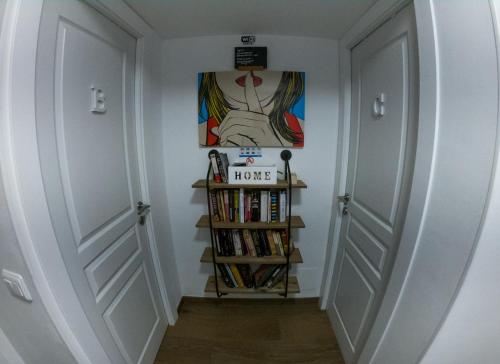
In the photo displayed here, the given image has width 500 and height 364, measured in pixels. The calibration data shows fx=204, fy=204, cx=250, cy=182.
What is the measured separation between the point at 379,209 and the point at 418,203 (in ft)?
1.19

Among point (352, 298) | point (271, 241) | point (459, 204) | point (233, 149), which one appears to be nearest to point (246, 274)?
point (271, 241)

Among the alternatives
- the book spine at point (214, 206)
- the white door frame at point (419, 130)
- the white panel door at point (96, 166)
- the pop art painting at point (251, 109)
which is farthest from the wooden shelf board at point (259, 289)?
the pop art painting at point (251, 109)

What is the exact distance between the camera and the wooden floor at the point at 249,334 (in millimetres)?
1404

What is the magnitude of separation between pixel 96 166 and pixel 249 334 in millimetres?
1545

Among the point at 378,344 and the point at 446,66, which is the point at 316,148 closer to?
the point at 446,66

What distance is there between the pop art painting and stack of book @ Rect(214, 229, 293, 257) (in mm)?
661

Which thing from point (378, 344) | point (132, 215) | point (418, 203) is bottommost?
point (378, 344)

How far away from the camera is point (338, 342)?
1.48 metres

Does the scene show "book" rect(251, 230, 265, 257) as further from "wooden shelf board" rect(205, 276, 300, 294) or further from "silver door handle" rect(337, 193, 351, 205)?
"silver door handle" rect(337, 193, 351, 205)

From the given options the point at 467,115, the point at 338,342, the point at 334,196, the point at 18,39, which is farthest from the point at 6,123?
the point at 338,342

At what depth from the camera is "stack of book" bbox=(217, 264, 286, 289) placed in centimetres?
162

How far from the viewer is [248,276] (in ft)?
5.34

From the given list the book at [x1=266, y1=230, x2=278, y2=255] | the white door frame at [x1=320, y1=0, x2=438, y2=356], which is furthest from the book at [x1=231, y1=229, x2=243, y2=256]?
the white door frame at [x1=320, y1=0, x2=438, y2=356]

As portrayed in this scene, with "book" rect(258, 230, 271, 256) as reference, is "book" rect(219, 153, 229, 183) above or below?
above
